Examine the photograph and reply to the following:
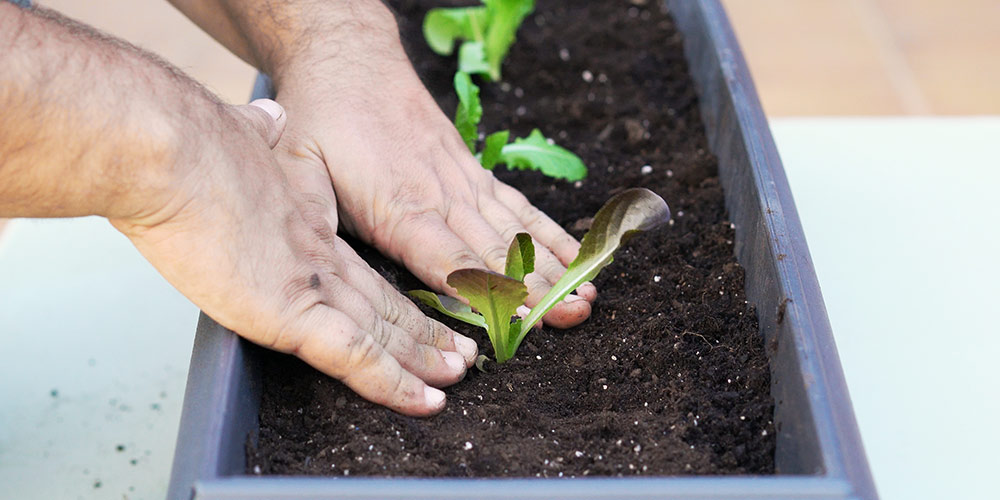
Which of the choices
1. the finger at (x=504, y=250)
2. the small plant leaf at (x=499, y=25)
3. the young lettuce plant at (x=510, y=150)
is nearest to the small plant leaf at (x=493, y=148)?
the young lettuce plant at (x=510, y=150)

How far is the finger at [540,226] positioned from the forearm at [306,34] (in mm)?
207

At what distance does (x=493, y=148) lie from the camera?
113cm

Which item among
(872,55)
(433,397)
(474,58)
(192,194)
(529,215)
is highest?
(872,55)

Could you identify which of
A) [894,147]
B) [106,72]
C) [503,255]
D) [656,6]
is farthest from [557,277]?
[656,6]

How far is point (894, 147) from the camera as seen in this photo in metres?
1.30

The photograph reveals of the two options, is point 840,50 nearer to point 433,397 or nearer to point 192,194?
point 433,397

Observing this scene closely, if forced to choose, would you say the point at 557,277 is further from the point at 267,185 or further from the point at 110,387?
the point at 110,387

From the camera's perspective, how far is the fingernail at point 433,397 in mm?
780

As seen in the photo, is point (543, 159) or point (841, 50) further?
point (841, 50)

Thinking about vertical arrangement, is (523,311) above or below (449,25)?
below

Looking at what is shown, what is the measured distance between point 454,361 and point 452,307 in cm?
7

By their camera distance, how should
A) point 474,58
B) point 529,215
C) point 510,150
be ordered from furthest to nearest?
point 474,58, point 510,150, point 529,215

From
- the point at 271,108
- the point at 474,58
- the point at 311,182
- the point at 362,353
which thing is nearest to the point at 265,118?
the point at 271,108

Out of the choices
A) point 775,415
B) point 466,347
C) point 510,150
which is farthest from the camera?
point 510,150
